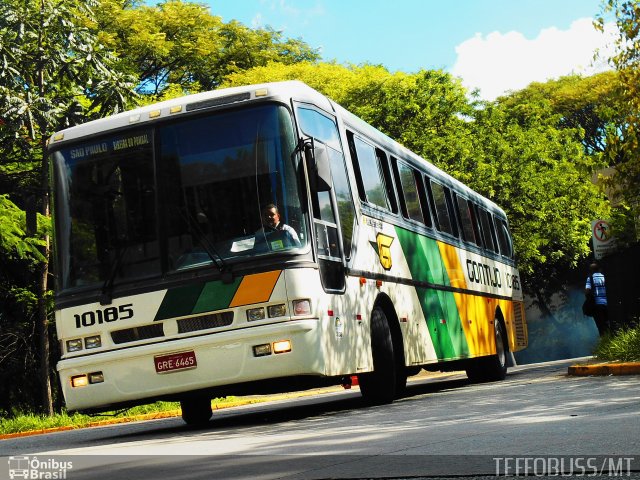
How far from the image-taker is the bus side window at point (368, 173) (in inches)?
523

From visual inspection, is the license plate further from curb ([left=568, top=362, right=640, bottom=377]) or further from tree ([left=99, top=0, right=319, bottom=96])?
tree ([left=99, top=0, right=319, bottom=96])

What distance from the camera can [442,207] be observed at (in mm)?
17844

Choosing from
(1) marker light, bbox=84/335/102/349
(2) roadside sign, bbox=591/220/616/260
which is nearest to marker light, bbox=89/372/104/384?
(1) marker light, bbox=84/335/102/349

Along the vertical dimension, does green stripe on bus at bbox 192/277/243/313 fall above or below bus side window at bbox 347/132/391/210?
below

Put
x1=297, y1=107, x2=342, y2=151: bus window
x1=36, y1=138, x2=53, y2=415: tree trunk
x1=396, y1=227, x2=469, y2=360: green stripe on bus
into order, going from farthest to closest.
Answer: x1=36, y1=138, x2=53, y2=415: tree trunk
x1=396, y1=227, x2=469, y2=360: green stripe on bus
x1=297, y1=107, x2=342, y2=151: bus window

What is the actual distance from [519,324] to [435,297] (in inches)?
383

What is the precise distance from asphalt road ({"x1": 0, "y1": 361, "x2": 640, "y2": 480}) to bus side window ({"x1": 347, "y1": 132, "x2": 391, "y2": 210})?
8.76ft

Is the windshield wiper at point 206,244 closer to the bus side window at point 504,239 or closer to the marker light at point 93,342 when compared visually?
the marker light at point 93,342

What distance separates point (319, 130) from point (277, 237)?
5.42 feet

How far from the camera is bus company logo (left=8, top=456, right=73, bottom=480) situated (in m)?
8.10

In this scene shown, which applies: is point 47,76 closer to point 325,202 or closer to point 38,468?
point 325,202

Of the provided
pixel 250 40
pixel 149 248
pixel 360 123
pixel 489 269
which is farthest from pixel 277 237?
pixel 250 40

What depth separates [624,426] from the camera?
822 centimetres

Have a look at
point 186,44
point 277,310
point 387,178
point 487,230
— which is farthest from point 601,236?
point 186,44
